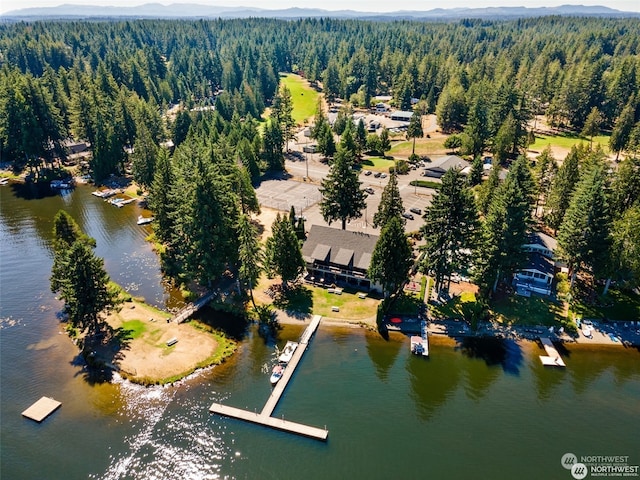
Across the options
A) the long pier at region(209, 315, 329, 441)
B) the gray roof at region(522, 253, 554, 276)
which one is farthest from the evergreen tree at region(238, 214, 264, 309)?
the gray roof at region(522, 253, 554, 276)

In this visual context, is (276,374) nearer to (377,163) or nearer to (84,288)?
(84,288)

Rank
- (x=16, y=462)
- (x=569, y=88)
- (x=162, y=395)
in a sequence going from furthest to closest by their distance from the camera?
1. (x=569, y=88)
2. (x=162, y=395)
3. (x=16, y=462)

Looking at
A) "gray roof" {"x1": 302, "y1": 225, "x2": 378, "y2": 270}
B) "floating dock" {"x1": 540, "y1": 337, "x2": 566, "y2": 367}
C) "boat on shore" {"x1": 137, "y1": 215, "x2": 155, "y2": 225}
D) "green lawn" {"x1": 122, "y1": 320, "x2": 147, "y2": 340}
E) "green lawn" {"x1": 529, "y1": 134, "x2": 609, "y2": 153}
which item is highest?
"gray roof" {"x1": 302, "y1": 225, "x2": 378, "y2": 270}

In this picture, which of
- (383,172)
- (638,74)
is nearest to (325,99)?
(383,172)

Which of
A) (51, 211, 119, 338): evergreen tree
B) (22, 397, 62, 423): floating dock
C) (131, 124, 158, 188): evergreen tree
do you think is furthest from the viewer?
(131, 124, 158, 188): evergreen tree

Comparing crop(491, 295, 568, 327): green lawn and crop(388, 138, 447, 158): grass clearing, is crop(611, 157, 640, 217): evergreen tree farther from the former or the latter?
crop(388, 138, 447, 158): grass clearing

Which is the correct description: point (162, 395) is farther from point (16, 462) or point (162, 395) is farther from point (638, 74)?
point (638, 74)
